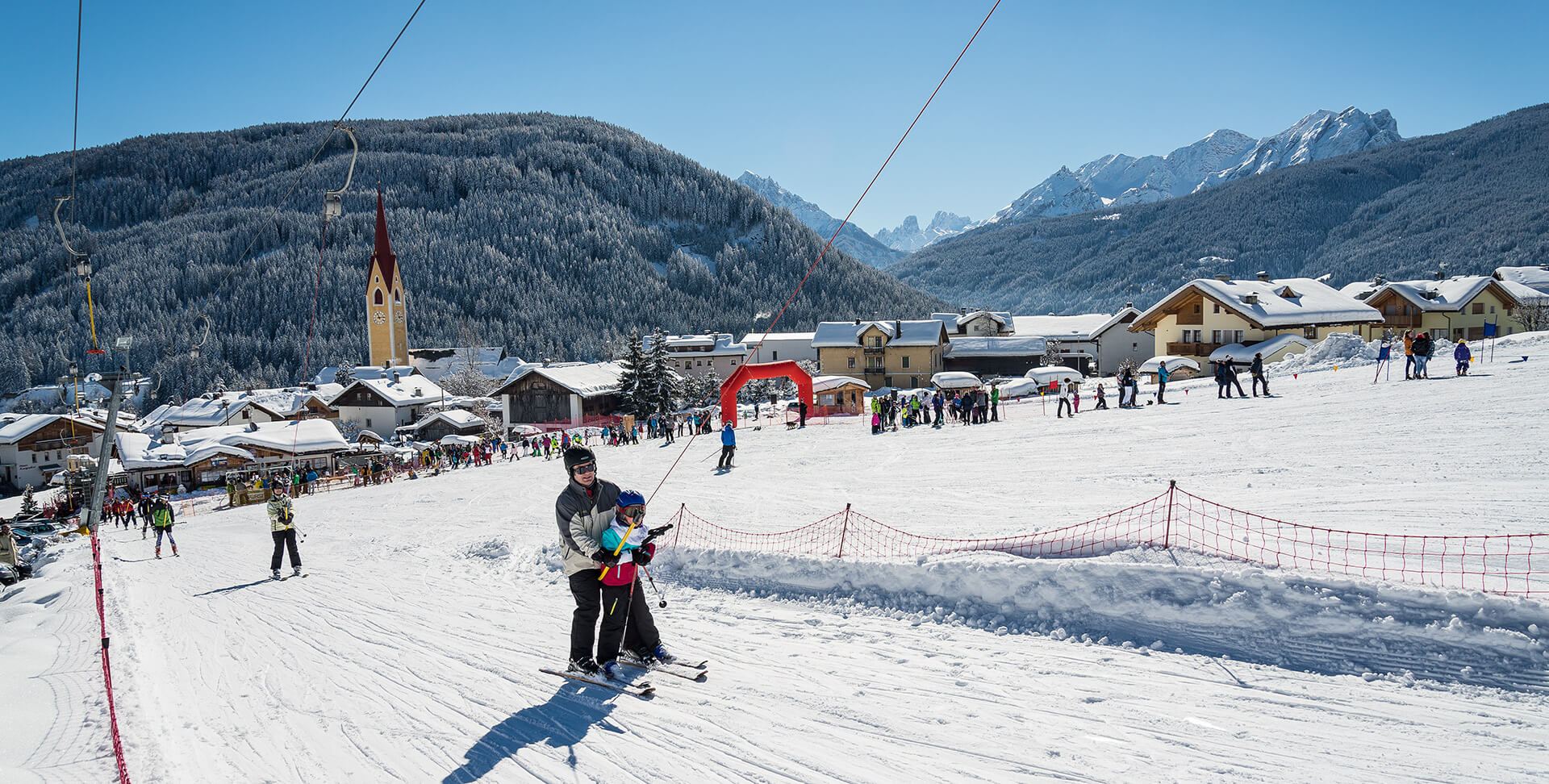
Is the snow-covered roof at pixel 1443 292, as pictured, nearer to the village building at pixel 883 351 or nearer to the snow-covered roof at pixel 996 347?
the snow-covered roof at pixel 996 347

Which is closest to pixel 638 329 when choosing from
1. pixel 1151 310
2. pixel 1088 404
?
pixel 1151 310

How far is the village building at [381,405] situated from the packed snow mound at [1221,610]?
181ft

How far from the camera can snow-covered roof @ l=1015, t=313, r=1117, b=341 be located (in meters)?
66.7

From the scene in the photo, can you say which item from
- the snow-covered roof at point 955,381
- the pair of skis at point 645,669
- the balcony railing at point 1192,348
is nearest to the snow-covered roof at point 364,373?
the snow-covered roof at point 955,381

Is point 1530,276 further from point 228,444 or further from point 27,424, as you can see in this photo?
point 27,424

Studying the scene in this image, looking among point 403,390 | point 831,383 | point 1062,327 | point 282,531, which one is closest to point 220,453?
point 403,390

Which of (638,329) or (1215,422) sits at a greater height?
(638,329)

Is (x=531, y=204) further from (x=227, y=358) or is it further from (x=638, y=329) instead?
(x=227, y=358)

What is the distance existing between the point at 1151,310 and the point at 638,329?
9951 cm

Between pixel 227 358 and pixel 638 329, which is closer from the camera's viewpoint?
pixel 227 358

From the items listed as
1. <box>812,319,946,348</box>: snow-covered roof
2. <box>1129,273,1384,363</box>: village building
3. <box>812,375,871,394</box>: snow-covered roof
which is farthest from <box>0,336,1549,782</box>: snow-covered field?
<box>812,319,946,348</box>: snow-covered roof

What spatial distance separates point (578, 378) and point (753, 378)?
25999 mm

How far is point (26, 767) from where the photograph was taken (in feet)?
14.3

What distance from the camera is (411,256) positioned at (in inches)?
5423
